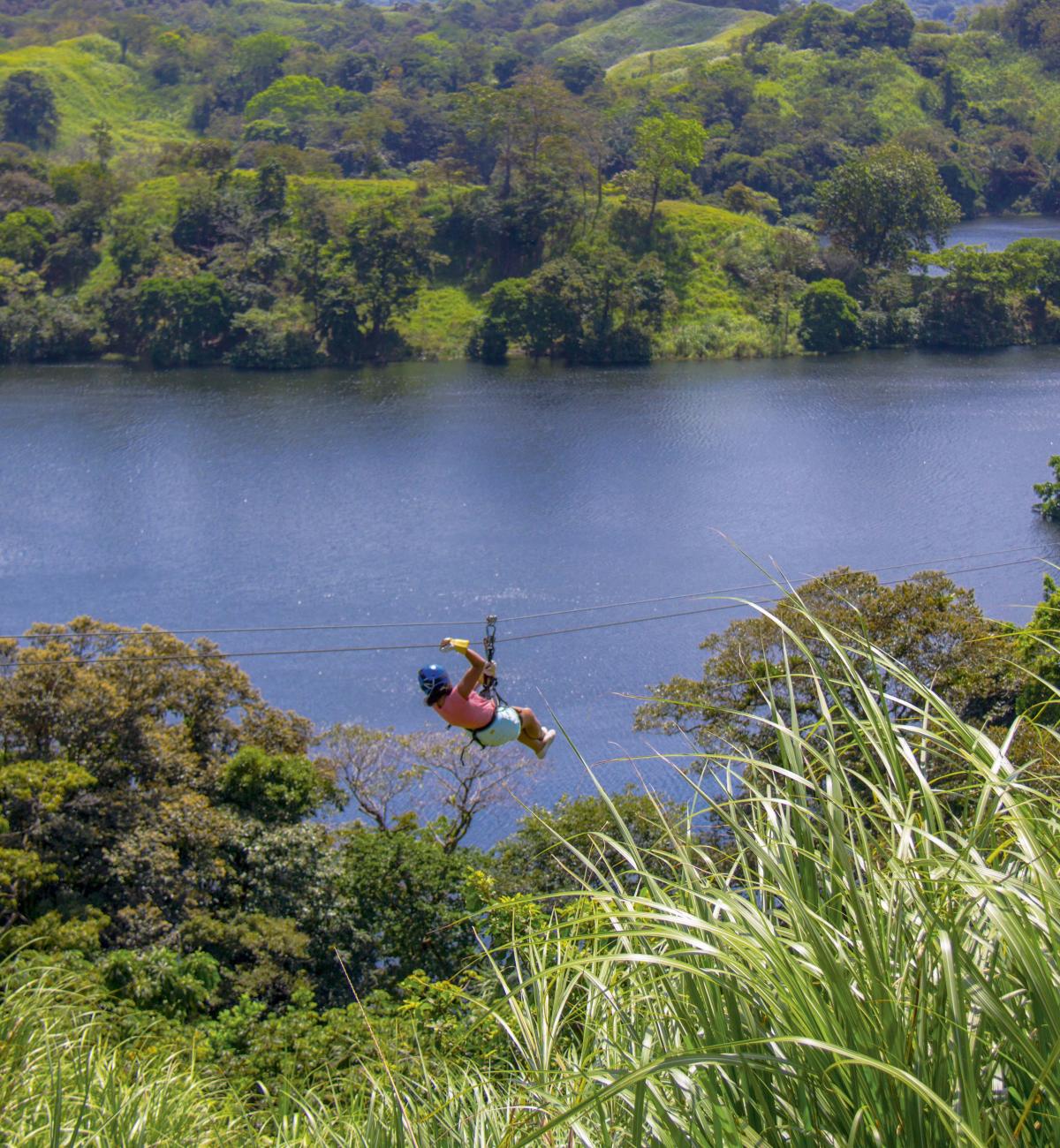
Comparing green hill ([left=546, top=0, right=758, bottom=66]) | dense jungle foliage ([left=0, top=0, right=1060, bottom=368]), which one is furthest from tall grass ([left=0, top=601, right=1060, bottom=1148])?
green hill ([left=546, top=0, right=758, bottom=66])

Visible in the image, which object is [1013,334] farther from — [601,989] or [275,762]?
[601,989]

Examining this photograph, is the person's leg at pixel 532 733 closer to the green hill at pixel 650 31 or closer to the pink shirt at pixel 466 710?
the pink shirt at pixel 466 710

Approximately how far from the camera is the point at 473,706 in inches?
292

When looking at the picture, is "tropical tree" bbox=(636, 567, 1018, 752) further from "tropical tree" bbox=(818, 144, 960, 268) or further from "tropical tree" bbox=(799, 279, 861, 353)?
"tropical tree" bbox=(818, 144, 960, 268)

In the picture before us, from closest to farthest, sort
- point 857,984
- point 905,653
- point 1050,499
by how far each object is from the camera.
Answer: point 857,984 → point 905,653 → point 1050,499

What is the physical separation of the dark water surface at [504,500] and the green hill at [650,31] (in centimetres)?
5628

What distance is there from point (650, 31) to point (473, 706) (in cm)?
9693

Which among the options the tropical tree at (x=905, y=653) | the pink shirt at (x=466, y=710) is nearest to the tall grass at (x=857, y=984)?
the pink shirt at (x=466, y=710)

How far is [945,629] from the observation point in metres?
16.2

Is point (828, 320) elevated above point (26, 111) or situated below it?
below

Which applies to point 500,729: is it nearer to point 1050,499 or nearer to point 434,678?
point 434,678

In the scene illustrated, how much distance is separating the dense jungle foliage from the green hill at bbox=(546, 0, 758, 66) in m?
22.9

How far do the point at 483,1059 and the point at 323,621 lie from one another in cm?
1525

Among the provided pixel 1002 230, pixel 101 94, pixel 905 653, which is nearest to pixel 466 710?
pixel 905 653
